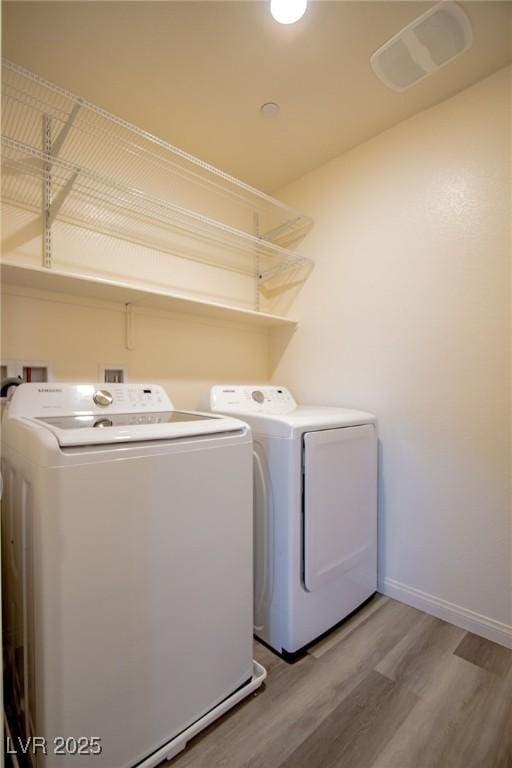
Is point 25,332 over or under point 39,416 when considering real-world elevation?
over

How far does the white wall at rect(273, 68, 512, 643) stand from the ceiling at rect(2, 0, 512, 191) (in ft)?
0.63

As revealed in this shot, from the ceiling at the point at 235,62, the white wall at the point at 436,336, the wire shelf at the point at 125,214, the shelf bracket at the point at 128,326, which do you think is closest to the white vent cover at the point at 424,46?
the ceiling at the point at 235,62

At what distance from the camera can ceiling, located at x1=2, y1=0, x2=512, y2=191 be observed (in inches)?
50.8

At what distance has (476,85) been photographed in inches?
62.2

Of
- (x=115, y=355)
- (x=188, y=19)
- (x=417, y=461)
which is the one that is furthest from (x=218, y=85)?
(x=417, y=461)

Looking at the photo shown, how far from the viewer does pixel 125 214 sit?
6.09 ft

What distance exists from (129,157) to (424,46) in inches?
56.5

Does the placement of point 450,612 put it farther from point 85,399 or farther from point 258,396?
point 85,399

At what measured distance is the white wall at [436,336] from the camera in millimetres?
1532

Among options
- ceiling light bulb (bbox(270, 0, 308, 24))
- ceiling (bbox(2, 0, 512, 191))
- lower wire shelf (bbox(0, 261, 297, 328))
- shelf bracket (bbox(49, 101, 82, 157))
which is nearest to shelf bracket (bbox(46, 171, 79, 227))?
→ shelf bracket (bbox(49, 101, 82, 157))

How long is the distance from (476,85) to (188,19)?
4.16ft

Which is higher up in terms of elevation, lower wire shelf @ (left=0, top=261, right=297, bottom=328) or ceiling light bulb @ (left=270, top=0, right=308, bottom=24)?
ceiling light bulb @ (left=270, top=0, right=308, bottom=24)

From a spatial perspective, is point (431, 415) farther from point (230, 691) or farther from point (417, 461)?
point (230, 691)

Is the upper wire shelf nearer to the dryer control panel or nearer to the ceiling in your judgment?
the ceiling
